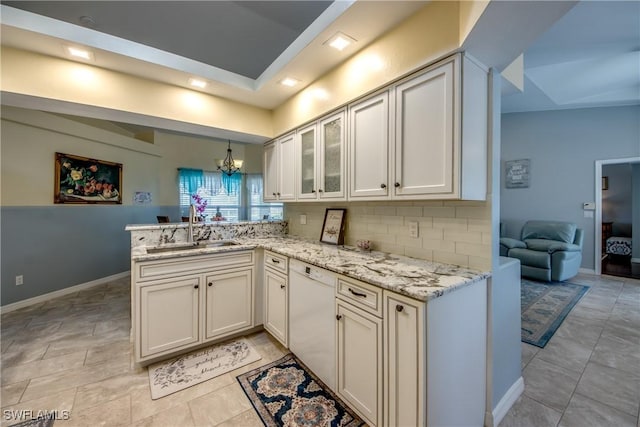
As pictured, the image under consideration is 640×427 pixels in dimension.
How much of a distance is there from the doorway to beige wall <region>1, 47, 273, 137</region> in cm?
641

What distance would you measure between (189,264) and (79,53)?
1.85 m

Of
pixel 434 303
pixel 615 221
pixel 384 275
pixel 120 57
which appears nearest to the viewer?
pixel 434 303

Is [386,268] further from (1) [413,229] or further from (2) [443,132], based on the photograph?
(2) [443,132]

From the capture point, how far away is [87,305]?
3.56 meters

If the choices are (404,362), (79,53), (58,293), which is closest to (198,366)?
(404,362)

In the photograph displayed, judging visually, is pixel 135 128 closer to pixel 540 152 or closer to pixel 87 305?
pixel 87 305

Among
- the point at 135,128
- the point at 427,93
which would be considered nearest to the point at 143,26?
the point at 427,93

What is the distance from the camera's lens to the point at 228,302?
251 centimetres

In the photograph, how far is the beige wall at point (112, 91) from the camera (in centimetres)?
200

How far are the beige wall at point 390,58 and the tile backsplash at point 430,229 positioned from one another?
3.00ft

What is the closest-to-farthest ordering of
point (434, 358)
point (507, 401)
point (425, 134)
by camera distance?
point (434, 358) → point (425, 134) → point (507, 401)

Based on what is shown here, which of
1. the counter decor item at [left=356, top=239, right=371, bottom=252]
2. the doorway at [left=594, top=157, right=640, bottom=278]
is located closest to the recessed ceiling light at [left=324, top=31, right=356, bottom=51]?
the counter decor item at [left=356, top=239, right=371, bottom=252]

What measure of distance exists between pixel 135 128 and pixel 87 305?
159 inches

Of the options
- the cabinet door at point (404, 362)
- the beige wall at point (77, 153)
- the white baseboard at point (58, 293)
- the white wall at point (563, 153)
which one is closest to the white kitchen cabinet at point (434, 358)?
the cabinet door at point (404, 362)
